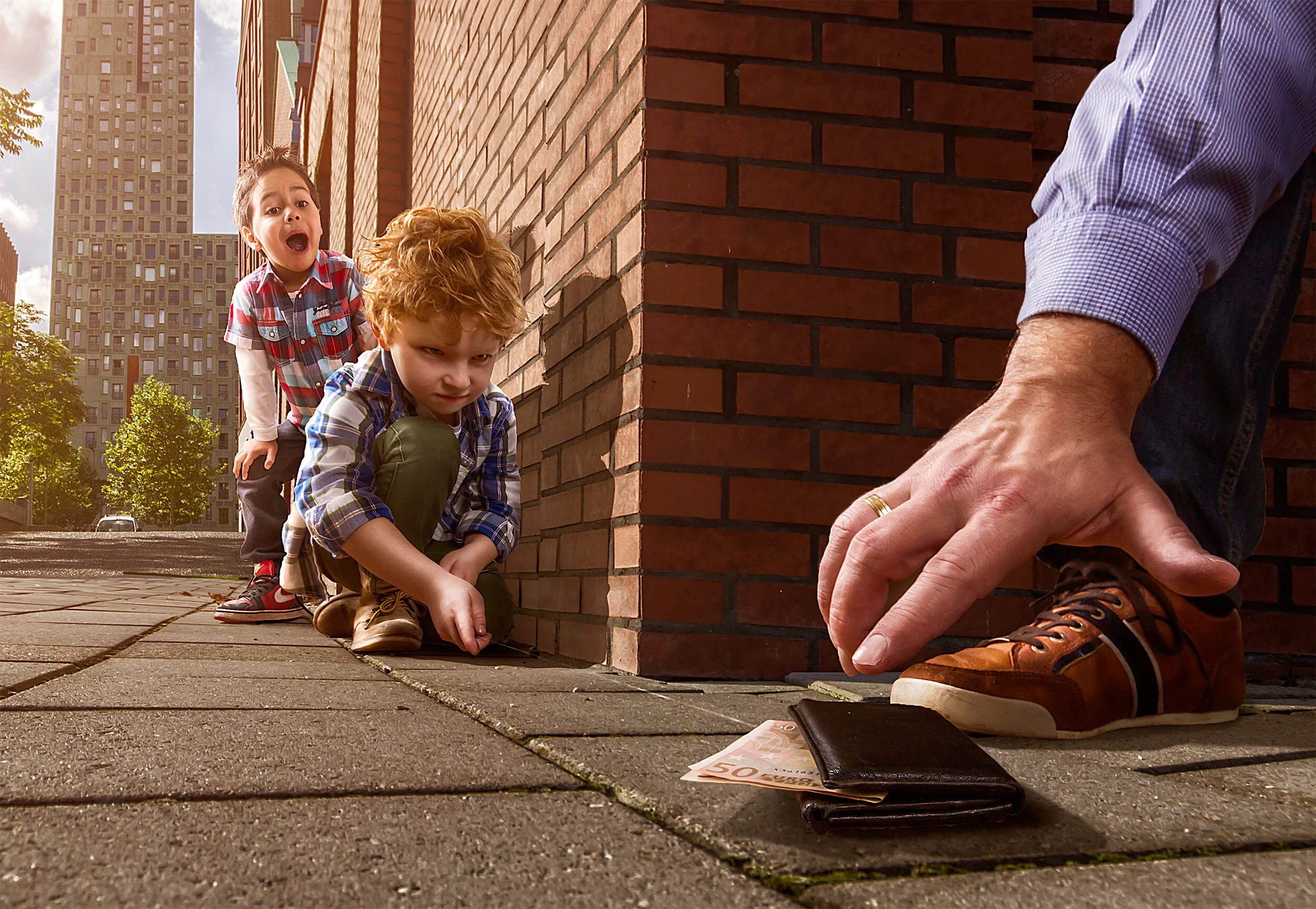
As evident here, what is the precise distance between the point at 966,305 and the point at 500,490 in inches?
51.1

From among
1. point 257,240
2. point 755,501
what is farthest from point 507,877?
point 257,240

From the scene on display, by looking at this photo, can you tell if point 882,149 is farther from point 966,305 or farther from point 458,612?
point 458,612

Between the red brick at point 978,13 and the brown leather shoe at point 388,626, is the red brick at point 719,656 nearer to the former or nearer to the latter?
the brown leather shoe at point 388,626

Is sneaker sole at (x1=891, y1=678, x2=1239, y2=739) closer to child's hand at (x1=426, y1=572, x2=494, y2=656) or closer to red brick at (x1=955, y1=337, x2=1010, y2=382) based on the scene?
red brick at (x1=955, y1=337, x2=1010, y2=382)

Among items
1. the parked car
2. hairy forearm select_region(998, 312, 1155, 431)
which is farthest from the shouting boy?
the parked car

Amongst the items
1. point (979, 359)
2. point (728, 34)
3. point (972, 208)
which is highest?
point (728, 34)

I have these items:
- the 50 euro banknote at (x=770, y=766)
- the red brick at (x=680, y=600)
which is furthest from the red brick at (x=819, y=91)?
the 50 euro banknote at (x=770, y=766)

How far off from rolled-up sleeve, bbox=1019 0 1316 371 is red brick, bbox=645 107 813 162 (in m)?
0.93

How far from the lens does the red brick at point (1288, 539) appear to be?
230 centimetres

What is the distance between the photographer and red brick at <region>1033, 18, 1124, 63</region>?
93.4 inches

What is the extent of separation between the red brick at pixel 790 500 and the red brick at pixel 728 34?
0.89 m

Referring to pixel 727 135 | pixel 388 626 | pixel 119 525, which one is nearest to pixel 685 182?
pixel 727 135

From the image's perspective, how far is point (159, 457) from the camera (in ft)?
169

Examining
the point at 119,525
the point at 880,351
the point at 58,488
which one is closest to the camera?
the point at 880,351
